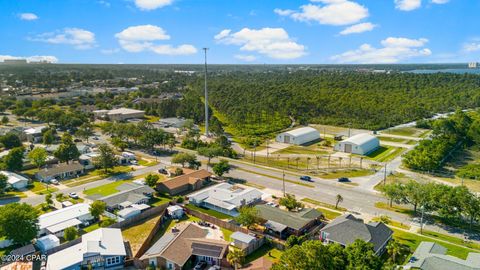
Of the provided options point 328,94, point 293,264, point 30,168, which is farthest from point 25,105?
point 293,264

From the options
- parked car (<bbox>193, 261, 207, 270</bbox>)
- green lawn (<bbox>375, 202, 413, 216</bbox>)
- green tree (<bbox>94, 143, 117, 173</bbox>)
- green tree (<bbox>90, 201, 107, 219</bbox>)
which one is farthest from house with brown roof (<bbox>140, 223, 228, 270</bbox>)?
green tree (<bbox>94, 143, 117, 173</bbox>)

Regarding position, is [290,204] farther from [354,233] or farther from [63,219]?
[63,219]

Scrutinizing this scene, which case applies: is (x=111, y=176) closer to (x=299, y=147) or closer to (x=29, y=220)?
(x=29, y=220)

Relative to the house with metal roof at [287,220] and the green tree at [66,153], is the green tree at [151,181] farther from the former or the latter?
the green tree at [66,153]

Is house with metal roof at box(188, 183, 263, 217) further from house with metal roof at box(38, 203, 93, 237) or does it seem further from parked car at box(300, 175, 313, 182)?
house with metal roof at box(38, 203, 93, 237)

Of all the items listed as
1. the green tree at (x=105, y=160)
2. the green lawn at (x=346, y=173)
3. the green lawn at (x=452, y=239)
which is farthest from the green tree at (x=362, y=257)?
the green tree at (x=105, y=160)

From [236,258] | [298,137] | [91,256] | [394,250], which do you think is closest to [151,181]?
[91,256]
